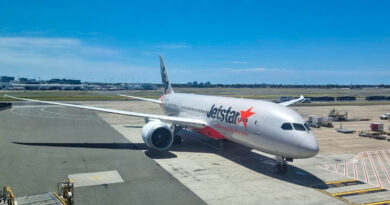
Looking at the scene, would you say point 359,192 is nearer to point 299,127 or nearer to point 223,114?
point 299,127

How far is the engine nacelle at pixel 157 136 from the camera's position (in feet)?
72.1

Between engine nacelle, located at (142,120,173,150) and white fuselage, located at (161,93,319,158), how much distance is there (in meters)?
3.56

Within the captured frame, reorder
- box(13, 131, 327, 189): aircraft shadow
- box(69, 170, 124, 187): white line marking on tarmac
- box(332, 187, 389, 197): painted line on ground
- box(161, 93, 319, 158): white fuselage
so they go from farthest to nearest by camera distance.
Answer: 1. box(13, 131, 327, 189): aircraft shadow
2. box(161, 93, 319, 158): white fuselage
3. box(69, 170, 124, 187): white line marking on tarmac
4. box(332, 187, 389, 197): painted line on ground

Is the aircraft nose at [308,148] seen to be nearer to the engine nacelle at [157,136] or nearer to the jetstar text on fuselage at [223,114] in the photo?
the jetstar text on fuselage at [223,114]

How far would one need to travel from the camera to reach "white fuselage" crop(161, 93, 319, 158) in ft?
52.0

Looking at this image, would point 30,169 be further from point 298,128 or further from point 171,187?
point 298,128

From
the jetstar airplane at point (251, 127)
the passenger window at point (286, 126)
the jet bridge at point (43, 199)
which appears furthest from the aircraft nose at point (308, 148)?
the jet bridge at point (43, 199)

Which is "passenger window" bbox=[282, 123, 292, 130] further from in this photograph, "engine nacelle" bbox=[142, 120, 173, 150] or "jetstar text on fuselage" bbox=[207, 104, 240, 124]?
"engine nacelle" bbox=[142, 120, 173, 150]

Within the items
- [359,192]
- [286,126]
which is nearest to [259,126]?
[286,126]

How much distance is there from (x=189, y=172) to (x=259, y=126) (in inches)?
197

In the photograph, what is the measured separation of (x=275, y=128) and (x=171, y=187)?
6578 millimetres

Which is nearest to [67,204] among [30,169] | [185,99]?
Answer: [30,169]

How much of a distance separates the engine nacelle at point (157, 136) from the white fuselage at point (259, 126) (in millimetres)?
3564

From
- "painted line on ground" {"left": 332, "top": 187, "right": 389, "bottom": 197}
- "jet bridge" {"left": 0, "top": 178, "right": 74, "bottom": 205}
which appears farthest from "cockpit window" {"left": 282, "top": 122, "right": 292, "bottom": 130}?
"jet bridge" {"left": 0, "top": 178, "right": 74, "bottom": 205}
